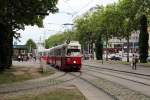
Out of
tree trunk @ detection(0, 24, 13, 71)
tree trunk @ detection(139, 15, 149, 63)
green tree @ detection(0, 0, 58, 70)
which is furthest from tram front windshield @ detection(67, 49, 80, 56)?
tree trunk @ detection(139, 15, 149, 63)

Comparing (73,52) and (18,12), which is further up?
(18,12)

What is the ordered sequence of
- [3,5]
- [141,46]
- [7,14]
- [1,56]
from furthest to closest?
1. [141,46]
2. [1,56]
3. [7,14]
4. [3,5]

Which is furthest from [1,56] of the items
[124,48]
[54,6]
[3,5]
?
[124,48]

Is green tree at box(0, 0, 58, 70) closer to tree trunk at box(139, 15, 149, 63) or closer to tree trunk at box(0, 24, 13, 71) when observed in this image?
tree trunk at box(0, 24, 13, 71)

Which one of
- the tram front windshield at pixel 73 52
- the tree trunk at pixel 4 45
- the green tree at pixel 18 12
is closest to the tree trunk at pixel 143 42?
the tram front windshield at pixel 73 52

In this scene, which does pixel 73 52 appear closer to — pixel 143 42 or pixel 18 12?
pixel 18 12

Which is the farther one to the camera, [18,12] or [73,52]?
[73,52]

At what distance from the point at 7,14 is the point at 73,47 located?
14069 millimetres

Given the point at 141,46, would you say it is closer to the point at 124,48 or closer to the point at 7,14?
the point at 7,14

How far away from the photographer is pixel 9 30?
139 feet

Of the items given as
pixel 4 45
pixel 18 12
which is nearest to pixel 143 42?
pixel 4 45

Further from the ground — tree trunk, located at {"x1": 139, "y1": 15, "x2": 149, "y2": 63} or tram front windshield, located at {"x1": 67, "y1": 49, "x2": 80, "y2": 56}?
tree trunk, located at {"x1": 139, "y1": 15, "x2": 149, "y2": 63}

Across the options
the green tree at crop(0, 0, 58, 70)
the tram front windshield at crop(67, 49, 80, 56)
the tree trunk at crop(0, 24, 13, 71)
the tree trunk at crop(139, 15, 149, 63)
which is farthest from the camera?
the tree trunk at crop(139, 15, 149, 63)

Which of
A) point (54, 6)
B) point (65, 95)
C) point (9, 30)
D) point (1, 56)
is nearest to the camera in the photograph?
point (65, 95)
